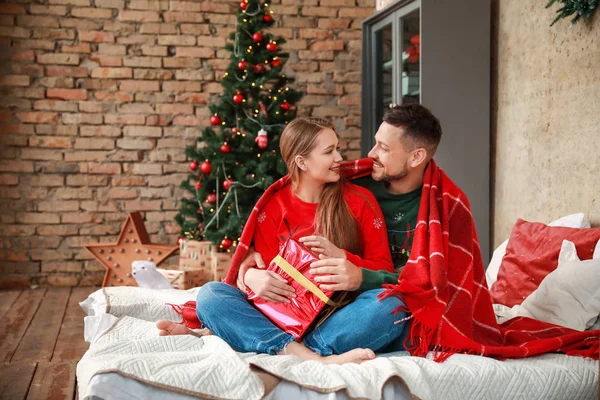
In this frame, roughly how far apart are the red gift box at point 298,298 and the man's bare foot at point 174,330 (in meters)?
0.25

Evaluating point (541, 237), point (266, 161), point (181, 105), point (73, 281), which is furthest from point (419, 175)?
point (73, 281)

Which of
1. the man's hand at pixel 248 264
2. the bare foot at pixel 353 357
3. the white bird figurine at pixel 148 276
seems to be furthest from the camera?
the white bird figurine at pixel 148 276

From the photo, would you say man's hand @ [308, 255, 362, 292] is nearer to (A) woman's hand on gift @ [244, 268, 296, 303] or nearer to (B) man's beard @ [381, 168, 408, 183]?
(A) woman's hand on gift @ [244, 268, 296, 303]

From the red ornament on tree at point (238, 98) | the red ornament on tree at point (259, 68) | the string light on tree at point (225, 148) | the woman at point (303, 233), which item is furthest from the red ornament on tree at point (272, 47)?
the woman at point (303, 233)

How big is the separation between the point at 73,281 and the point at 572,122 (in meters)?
3.47

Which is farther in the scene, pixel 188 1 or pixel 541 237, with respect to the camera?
pixel 188 1

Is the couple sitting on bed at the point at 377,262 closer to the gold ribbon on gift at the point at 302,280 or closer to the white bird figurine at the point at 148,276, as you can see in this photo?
the gold ribbon on gift at the point at 302,280

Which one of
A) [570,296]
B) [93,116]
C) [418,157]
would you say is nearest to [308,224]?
[418,157]

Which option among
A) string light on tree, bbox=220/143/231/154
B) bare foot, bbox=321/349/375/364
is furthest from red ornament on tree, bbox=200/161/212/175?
bare foot, bbox=321/349/375/364

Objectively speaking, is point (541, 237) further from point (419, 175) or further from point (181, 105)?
point (181, 105)

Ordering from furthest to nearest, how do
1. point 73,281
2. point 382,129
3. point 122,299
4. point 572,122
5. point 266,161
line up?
point 73,281 → point 266,161 → point 572,122 → point 122,299 → point 382,129

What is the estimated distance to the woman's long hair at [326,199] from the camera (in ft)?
7.47

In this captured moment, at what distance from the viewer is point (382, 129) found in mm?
2467

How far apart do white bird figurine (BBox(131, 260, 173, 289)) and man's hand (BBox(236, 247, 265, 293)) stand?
1411mm
